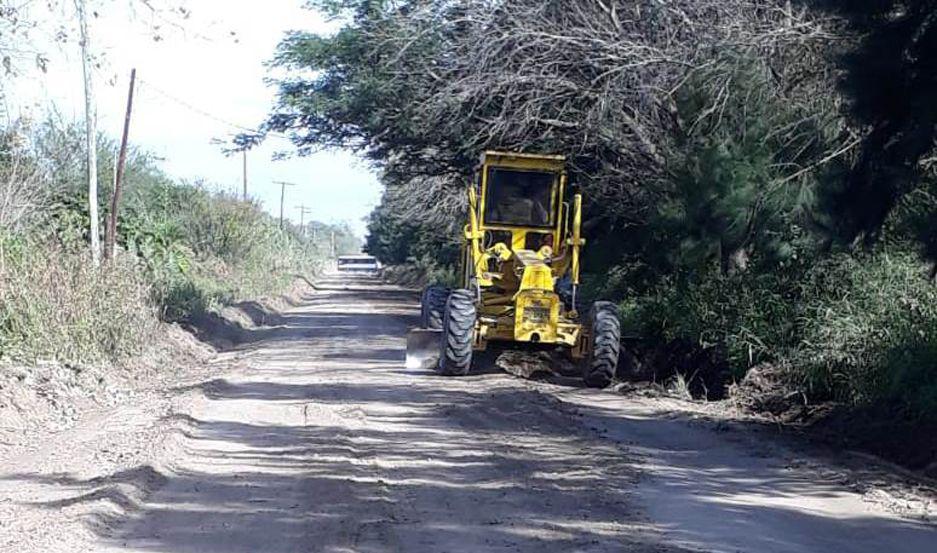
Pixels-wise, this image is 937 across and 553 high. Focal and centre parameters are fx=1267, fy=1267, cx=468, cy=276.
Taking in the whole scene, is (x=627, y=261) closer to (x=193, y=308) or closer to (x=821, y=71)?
(x=821, y=71)

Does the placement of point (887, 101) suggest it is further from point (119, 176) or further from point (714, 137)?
point (119, 176)

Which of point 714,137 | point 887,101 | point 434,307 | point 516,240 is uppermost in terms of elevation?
point 714,137

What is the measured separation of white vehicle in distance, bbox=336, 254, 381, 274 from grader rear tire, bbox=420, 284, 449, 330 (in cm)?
8023

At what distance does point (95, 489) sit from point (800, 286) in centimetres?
1123

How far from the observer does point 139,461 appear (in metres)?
12.5

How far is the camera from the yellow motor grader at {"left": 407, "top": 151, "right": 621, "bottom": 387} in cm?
2044

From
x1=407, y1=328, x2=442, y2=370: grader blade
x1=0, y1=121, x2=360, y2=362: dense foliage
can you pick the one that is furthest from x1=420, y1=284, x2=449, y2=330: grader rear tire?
x1=0, y1=121, x2=360, y2=362: dense foliage

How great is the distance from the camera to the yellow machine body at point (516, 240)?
827 inches

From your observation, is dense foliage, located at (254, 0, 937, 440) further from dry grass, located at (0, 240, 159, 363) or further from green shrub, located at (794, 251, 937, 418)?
dry grass, located at (0, 240, 159, 363)

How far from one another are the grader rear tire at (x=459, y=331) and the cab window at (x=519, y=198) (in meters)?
1.72

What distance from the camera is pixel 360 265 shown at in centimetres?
10762

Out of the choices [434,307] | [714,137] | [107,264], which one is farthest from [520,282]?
[107,264]

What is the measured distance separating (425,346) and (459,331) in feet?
6.62

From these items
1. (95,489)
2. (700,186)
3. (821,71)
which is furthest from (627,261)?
(95,489)
